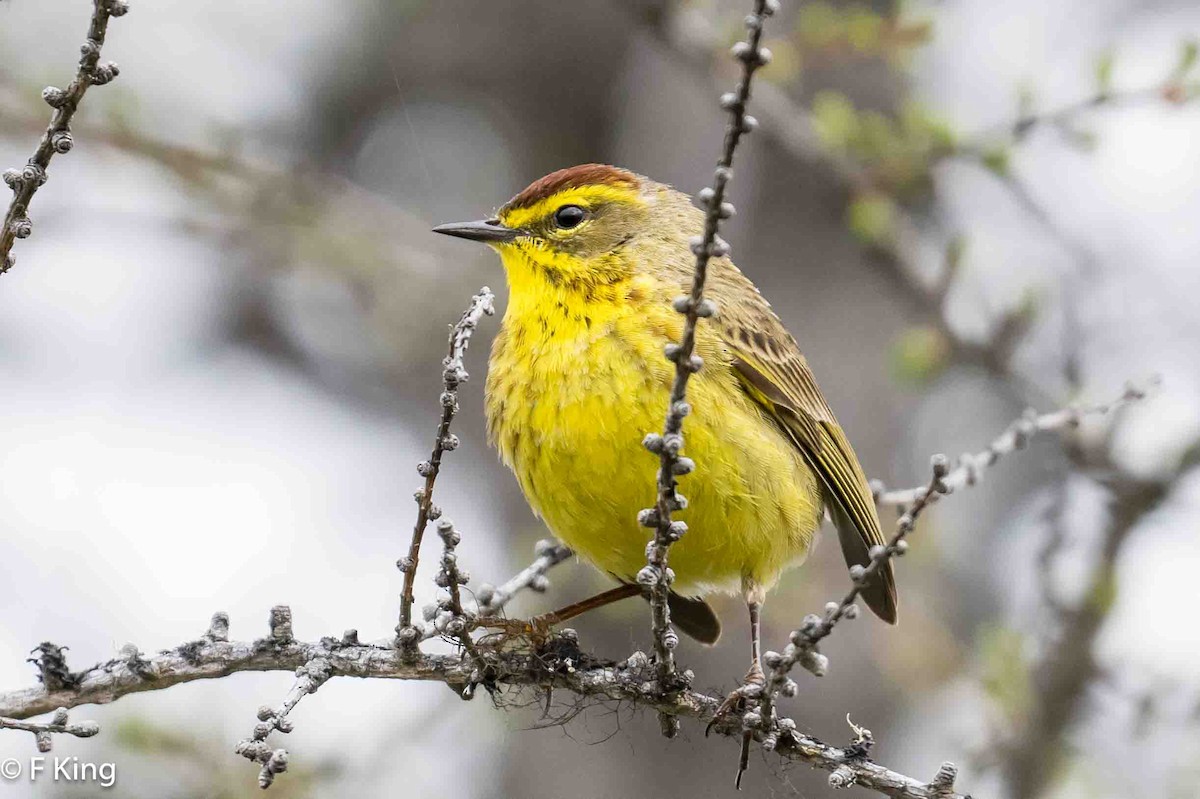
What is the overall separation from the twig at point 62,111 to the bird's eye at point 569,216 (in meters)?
2.53

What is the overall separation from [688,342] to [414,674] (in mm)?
1605

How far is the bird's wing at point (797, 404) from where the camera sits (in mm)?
4762

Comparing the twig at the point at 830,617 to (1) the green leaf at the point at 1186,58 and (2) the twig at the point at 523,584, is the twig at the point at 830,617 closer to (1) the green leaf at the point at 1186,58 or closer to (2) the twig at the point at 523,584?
(2) the twig at the point at 523,584

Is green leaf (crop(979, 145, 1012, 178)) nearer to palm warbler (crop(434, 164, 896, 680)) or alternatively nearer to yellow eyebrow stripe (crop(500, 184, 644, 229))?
palm warbler (crop(434, 164, 896, 680))

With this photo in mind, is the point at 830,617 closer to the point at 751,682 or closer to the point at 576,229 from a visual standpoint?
the point at 751,682

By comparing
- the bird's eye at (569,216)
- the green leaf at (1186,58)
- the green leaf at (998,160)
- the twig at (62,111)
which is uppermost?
the green leaf at (1186,58)

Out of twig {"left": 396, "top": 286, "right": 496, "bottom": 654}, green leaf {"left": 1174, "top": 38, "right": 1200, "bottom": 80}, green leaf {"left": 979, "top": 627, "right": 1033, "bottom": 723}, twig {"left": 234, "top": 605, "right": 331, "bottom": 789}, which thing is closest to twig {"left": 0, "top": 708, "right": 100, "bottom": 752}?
twig {"left": 234, "top": 605, "right": 331, "bottom": 789}

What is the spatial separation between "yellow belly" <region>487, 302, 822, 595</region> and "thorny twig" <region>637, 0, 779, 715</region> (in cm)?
66

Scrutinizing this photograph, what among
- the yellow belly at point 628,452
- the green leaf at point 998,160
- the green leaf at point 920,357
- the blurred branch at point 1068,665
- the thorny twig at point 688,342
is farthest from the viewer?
the green leaf at point 920,357

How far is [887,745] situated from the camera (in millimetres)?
7238

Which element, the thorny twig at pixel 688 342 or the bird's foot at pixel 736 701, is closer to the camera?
the thorny twig at pixel 688 342

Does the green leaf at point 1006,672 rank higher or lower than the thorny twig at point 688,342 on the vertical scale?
higher

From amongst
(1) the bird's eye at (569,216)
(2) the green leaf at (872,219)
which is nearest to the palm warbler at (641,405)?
(1) the bird's eye at (569,216)

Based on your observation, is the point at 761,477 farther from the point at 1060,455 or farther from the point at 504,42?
the point at 504,42
